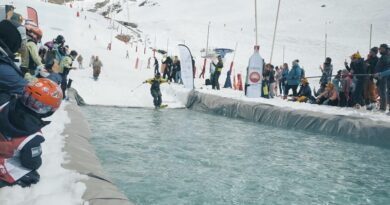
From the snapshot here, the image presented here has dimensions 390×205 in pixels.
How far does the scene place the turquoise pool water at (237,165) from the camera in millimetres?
5324

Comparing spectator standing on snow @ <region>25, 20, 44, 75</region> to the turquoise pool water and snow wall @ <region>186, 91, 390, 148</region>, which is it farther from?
snow wall @ <region>186, 91, 390, 148</region>

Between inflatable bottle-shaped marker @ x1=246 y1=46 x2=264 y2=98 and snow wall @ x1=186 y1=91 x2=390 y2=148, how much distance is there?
1261 millimetres

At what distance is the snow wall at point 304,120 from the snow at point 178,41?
0.45 metres

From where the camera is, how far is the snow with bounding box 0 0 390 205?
460cm

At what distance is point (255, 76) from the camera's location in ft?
51.9

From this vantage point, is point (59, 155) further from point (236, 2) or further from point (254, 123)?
point (236, 2)

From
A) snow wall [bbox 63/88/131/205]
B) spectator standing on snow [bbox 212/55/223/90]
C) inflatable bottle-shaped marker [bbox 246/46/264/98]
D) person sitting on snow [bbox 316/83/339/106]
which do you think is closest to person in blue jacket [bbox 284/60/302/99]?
inflatable bottle-shaped marker [bbox 246/46/264/98]

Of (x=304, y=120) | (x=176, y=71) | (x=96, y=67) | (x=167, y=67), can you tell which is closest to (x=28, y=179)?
(x=304, y=120)

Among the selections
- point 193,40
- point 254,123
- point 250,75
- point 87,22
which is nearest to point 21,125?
point 254,123

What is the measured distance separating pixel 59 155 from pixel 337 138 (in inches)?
279

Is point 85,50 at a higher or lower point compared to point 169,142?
higher

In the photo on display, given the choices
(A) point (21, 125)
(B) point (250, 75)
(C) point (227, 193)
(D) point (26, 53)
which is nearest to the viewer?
(A) point (21, 125)

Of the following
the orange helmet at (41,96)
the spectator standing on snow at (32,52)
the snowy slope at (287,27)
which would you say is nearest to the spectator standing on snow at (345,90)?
the spectator standing on snow at (32,52)

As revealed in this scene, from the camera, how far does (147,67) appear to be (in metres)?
29.5
